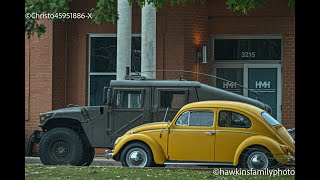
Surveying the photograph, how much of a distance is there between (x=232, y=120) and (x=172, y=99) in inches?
92.4

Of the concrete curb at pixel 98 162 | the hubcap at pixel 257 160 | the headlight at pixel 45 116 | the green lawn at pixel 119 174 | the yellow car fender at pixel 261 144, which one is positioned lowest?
the concrete curb at pixel 98 162

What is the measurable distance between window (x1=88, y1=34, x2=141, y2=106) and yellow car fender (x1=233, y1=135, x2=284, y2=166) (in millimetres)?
7910

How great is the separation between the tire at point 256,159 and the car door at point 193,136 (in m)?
0.73

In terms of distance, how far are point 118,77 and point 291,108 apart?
553cm

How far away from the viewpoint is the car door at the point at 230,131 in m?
15.3

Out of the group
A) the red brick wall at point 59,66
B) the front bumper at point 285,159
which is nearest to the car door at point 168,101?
the front bumper at point 285,159

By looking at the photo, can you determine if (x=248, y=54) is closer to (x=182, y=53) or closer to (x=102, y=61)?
(x=182, y=53)

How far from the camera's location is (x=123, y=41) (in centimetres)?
2044

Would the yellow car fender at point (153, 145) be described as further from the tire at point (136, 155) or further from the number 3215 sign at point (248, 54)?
the number 3215 sign at point (248, 54)

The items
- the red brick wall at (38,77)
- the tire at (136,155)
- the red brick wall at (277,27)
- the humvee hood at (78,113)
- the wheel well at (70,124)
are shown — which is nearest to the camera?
the tire at (136,155)

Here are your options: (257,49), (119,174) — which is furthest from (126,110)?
(257,49)

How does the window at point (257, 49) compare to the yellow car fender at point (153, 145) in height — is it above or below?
above
